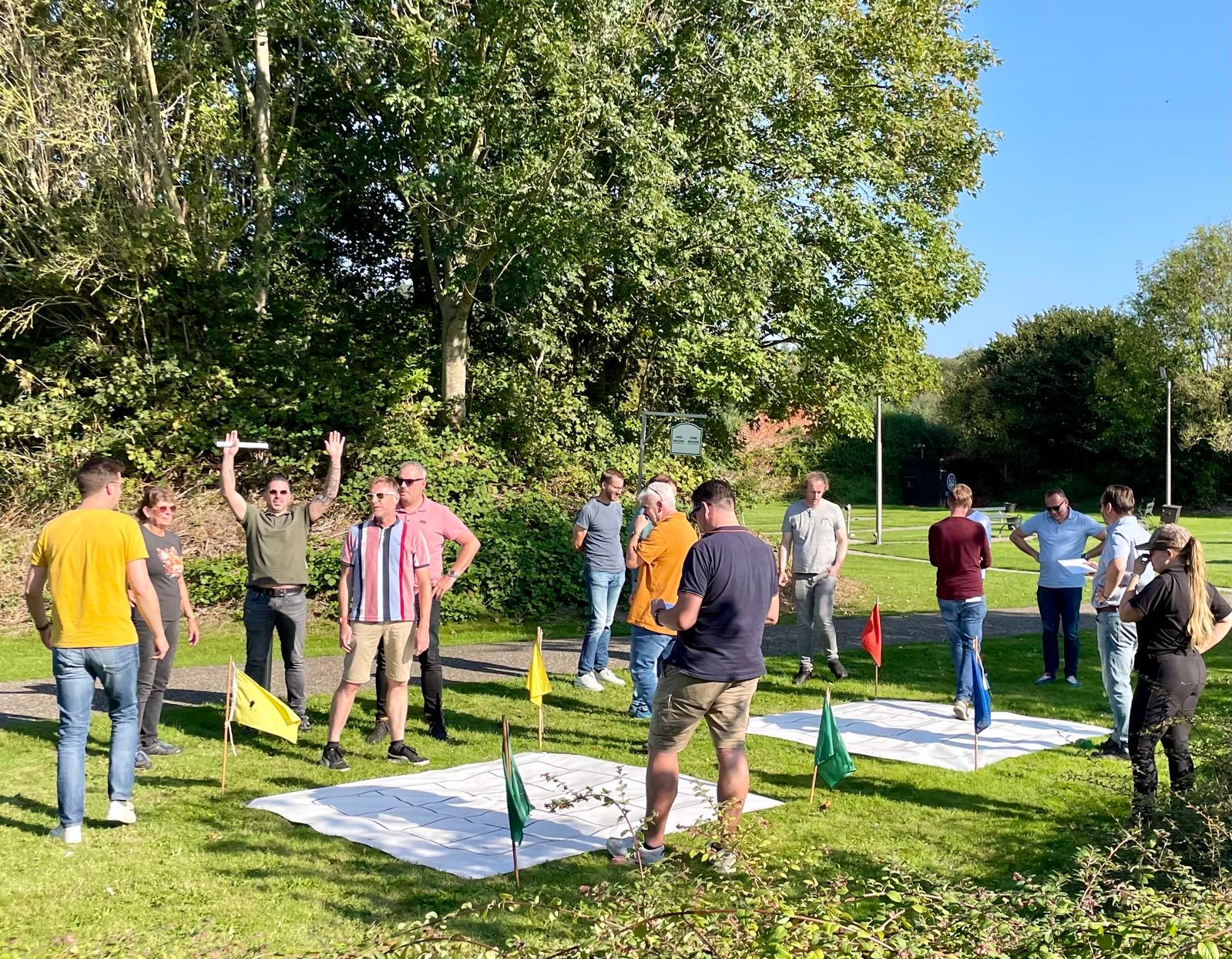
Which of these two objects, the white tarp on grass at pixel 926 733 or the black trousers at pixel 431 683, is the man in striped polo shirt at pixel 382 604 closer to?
the black trousers at pixel 431 683

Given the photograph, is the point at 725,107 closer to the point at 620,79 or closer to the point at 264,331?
the point at 620,79

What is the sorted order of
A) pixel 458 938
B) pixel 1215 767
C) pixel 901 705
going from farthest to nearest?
pixel 901 705, pixel 1215 767, pixel 458 938

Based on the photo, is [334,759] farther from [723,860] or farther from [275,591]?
[723,860]

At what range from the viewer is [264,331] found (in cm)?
1705

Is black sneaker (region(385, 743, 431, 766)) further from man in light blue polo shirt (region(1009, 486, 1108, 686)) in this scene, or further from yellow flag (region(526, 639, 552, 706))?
man in light blue polo shirt (region(1009, 486, 1108, 686))

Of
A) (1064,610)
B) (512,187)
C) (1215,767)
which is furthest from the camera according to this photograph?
(512,187)

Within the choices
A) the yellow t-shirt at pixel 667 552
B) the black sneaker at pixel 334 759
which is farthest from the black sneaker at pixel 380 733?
the yellow t-shirt at pixel 667 552

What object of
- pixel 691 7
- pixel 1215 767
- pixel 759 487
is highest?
pixel 691 7

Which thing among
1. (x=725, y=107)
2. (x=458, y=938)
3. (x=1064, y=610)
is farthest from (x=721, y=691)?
(x=725, y=107)

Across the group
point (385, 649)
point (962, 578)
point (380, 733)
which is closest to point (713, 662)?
point (385, 649)

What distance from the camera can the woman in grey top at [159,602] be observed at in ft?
24.7

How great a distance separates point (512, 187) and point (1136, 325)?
5562cm

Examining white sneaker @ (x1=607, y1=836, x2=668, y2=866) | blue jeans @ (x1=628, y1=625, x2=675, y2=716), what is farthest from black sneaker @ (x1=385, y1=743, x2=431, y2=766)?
white sneaker @ (x1=607, y1=836, x2=668, y2=866)

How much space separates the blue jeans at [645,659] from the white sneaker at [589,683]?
132 centimetres
